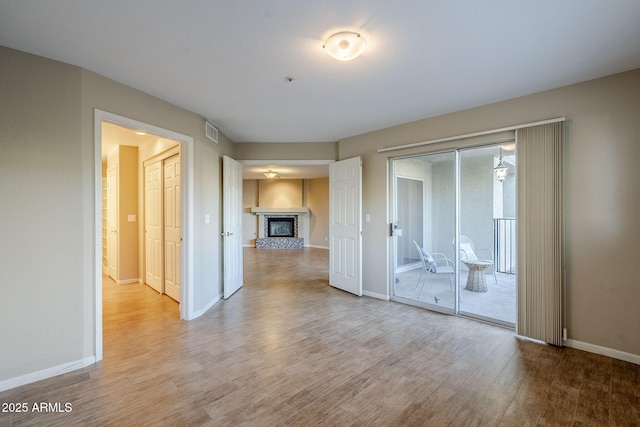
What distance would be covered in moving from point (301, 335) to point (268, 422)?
1.28 meters

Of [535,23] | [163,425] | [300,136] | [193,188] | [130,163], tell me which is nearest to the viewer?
[163,425]

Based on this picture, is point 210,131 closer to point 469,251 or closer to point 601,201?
point 469,251

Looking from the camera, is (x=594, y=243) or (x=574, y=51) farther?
(x=594, y=243)

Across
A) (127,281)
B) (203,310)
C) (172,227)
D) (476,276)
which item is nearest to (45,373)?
(203,310)

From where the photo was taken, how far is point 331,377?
7.47 feet

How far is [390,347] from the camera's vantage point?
277 cm

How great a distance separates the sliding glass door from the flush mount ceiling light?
2173 mm

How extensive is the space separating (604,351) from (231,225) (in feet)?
14.9

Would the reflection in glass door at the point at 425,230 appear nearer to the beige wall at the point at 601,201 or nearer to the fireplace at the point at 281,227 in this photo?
the beige wall at the point at 601,201

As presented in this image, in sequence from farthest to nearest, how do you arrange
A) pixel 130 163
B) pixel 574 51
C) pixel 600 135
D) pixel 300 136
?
pixel 130 163
pixel 300 136
pixel 600 135
pixel 574 51

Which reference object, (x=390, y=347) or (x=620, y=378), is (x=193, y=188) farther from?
(x=620, y=378)

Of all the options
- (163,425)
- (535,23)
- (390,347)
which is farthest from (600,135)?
(163,425)

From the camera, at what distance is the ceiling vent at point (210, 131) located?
12.5 feet

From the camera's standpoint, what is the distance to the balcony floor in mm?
3461
